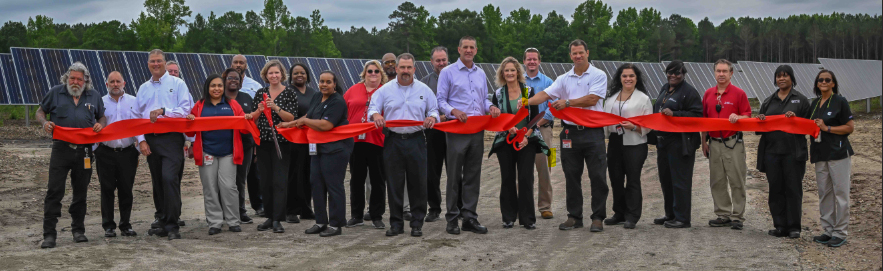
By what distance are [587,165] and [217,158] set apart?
3.97 meters

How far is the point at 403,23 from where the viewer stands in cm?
9238

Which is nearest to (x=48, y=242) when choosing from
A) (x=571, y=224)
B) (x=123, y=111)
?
(x=123, y=111)

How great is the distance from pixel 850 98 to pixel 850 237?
90.6ft

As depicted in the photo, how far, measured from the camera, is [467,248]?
6625mm

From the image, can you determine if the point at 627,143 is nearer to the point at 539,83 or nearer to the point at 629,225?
the point at 629,225

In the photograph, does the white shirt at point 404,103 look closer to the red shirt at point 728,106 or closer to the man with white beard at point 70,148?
the man with white beard at point 70,148

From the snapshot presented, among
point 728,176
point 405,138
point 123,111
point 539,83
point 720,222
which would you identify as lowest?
point 720,222

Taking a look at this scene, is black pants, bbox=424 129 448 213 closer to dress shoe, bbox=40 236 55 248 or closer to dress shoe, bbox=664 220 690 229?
dress shoe, bbox=664 220 690 229

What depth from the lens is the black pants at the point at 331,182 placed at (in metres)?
7.30

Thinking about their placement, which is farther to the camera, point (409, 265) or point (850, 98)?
point (850, 98)

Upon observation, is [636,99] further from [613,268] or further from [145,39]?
[145,39]

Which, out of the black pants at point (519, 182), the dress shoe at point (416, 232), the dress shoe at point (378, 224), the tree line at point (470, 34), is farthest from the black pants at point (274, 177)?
the tree line at point (470, 34)

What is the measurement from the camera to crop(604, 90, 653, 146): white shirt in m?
7.57

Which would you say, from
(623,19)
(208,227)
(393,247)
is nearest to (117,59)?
(208,227)
